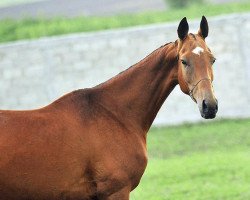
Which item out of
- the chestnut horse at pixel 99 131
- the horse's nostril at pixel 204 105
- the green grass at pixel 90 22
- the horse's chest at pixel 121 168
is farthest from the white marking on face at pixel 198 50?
the green grass at pixel 90 22

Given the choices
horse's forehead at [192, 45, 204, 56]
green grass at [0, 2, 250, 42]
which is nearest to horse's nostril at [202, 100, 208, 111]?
horse's forehead at [192, 45, 204, 56]

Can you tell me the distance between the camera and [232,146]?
42.0ft

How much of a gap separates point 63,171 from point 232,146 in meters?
6.63

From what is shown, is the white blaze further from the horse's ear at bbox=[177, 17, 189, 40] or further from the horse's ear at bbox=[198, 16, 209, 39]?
the horse's ear at bbox=[198, 16, 209, 39]

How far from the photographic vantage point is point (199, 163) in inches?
462

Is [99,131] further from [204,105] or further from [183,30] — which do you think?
[183,30]

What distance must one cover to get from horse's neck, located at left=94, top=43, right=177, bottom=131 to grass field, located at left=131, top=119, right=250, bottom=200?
108 inches

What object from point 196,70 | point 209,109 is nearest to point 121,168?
point 209,109

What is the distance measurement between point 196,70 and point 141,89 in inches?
25.2

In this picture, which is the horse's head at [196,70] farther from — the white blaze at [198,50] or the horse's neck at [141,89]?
the horse's neck at [141,89]

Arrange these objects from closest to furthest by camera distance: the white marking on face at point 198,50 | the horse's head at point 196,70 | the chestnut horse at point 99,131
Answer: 1. the chestnut horse at point 99,131
2. the horse's head at point 196,70
3. the white marking on face at point 198,50

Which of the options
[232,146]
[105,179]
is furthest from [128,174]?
[232,146]

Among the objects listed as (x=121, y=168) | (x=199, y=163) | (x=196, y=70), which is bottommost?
(x=121, y=168)

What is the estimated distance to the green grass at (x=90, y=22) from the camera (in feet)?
58.6
